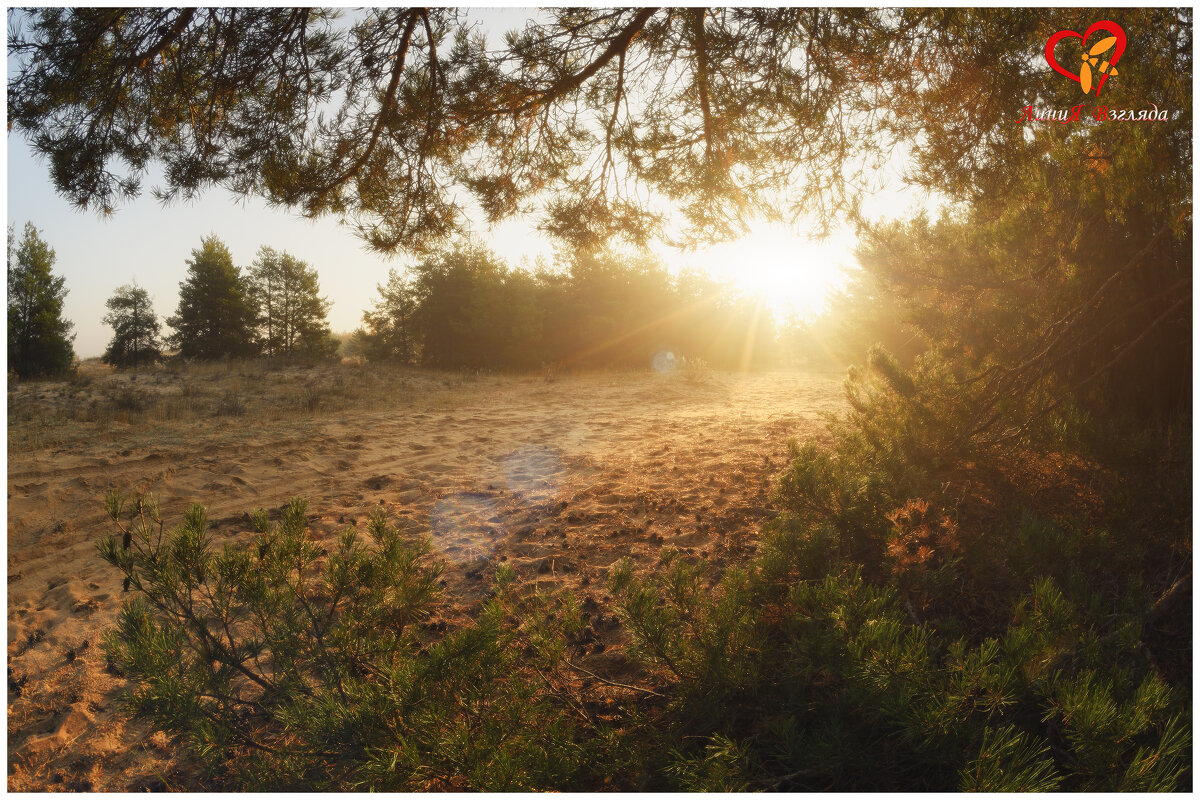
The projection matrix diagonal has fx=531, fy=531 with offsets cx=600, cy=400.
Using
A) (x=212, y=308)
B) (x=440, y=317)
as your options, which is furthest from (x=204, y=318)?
(x=440, y=317)

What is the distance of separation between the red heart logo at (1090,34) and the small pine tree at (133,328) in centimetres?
2550

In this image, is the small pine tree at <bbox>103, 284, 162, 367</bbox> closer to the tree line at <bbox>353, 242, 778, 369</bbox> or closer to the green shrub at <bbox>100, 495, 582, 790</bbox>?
the tree line at <bbox>353, 242, 778, 369</bbox>

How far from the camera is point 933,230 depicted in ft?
15.9

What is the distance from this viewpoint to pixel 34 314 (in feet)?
57.5

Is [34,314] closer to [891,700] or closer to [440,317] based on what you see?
[440,317]

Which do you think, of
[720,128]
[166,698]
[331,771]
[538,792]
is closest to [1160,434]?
[720,128]

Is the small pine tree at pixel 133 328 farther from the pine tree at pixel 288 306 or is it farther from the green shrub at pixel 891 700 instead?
the green shrub at pixel 891 700

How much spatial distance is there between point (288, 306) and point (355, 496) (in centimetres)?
2002

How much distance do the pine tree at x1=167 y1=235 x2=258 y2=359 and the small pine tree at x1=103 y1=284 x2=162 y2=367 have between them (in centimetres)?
126

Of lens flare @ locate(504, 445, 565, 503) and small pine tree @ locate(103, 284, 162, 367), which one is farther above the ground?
small pine tree @ locate(103, 284, 162, 367)

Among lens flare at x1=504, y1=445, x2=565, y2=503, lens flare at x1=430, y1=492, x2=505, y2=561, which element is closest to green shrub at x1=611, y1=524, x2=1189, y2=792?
lens flare at x1=430, y1=492, x2=505, y2=561

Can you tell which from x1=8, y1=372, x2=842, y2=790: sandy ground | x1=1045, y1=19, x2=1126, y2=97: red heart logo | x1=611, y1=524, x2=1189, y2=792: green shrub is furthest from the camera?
x1=1045, y1=19, x2=1126, y2=97: red heart logo

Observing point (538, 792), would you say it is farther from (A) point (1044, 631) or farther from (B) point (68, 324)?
(B) point (68, 324)

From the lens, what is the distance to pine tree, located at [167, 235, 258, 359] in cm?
1953
